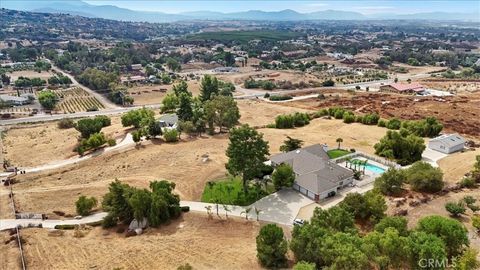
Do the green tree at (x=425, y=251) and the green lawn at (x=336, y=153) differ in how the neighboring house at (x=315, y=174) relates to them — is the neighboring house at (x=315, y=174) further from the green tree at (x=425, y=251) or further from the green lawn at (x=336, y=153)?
the green tree at (x=425, y=251)

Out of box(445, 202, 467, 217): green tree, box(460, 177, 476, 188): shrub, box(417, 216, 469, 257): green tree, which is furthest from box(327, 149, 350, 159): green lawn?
box(417, 216, 469, 257): green tree

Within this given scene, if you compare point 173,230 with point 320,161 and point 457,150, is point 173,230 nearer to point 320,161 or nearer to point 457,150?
point 320,161

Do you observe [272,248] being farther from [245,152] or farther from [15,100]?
[15,100]

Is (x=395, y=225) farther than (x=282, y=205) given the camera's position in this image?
No

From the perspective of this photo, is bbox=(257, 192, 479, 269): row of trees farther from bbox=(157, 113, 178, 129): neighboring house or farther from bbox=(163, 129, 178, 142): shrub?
bbox=(157, 113, 178, 129): neighboring house

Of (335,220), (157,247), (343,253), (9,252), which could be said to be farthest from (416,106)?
(9,252)

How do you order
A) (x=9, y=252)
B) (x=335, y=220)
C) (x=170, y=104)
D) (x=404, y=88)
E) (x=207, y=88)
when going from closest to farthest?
(x=335, y=220)
(x=9, y=252)
(x=207, y=88)
(x=170, y=104)
(x=404, y=88)
